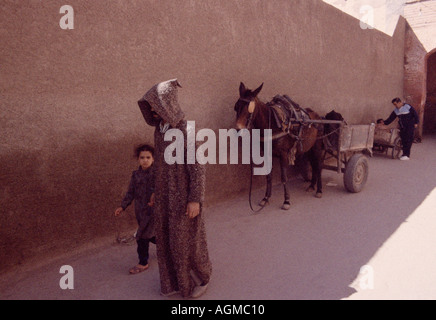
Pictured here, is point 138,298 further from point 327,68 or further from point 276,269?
point 327,68

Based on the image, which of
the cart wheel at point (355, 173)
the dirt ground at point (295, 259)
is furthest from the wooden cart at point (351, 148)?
the dirt ground at point (295, 259)

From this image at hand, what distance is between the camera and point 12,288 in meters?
2.96

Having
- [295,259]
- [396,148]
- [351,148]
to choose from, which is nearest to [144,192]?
[295,259]

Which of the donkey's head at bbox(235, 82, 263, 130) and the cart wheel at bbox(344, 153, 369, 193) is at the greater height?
the donkey's head at bbox(235, 82, 263, 130)

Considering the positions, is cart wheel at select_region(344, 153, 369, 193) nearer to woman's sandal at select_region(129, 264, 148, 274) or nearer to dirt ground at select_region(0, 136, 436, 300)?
dirt ground at select_region(0, 136, 436, 300)

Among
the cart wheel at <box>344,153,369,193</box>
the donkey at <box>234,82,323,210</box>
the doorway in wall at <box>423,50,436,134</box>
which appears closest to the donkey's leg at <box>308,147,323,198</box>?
the donkey at <box>234,82,323,210</box>

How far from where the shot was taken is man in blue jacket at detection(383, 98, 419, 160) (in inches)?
358

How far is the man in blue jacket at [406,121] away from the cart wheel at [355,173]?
13.5ft

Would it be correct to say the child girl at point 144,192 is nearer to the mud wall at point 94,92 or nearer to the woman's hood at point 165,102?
the woman's hood at point 165,102

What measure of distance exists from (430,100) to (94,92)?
1679cm

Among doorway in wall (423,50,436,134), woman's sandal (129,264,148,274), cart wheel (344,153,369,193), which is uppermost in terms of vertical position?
doorway in wall (423,50,436,134)

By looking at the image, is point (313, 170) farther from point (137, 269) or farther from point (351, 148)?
point (137, 269)

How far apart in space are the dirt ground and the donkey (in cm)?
57

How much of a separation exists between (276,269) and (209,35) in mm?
3554
